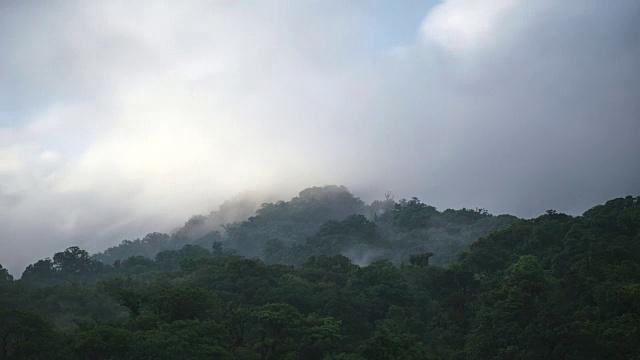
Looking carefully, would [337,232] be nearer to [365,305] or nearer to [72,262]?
[72,262]

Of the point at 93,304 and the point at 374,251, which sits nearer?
the point at 93,304

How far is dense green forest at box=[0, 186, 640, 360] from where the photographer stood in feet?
124

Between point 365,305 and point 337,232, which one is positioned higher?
point 337,232

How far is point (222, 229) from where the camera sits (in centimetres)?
19700

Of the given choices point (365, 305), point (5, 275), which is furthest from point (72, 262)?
point (365, 305)

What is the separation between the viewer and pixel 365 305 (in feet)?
198

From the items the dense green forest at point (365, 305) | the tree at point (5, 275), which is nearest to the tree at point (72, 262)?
the dense green forest at point (365, 305)

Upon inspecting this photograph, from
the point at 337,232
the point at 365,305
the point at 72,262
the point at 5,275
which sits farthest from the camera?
the point at 337,232

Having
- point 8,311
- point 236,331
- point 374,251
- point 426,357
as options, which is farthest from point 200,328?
point 374,251

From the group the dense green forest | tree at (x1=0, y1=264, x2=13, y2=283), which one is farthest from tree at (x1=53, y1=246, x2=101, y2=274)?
tree at (x1=0, y1=264, x2=13, y2=283)

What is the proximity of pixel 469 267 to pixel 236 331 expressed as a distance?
130 ft

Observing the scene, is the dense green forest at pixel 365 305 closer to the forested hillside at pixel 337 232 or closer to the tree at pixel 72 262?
the tree at pixel 72 262

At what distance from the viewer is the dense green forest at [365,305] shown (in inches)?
1485

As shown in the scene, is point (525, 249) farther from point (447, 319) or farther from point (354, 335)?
point (354, 335)
